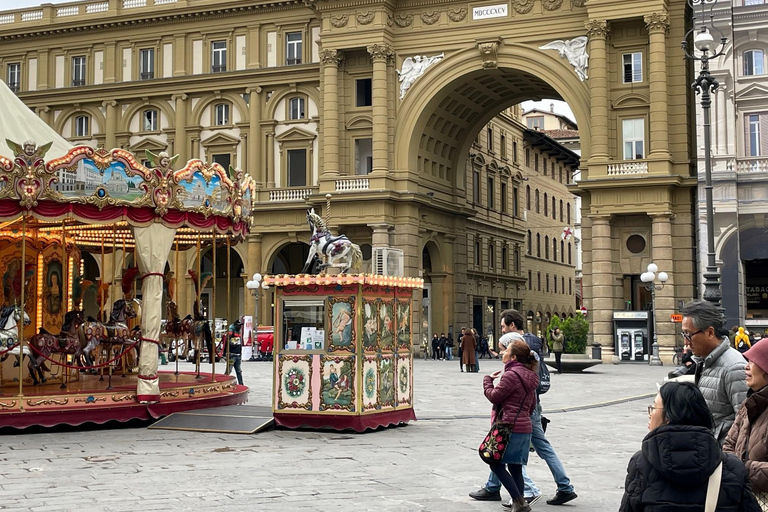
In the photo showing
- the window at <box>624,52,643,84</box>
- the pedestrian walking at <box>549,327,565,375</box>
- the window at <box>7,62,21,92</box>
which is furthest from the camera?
the window at <box>7,62,21,92</box>

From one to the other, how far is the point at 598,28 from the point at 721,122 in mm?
6692

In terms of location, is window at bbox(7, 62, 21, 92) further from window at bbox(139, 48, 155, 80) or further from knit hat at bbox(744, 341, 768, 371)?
knit hat at bbox(744, 341, 768, 371)

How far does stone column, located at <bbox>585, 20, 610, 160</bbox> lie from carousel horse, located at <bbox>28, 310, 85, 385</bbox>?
90.8 ft

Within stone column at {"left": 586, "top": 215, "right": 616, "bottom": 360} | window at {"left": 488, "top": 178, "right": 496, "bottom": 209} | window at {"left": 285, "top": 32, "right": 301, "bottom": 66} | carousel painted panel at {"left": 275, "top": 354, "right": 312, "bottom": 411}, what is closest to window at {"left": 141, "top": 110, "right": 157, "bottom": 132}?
window at {"left": 285, "top": 32, "right": 301, "bottom": 66}

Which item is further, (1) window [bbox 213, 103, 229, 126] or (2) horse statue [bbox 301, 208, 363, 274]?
(1) window [bbox 213, 103, 229, 126]

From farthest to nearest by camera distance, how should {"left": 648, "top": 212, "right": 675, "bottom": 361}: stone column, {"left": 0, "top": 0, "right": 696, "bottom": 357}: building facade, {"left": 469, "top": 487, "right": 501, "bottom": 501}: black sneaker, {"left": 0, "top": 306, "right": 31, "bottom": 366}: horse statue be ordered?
1. {"left": 0, "top": 0, "right": 696, "bottom": 357}: building facade
2. {"left": 648, "top": 212, "right": 675, "bottom": 361}: stone column
3. {"left": 0, "top": 306, "right": 31, "bottom": 366}: horse statue
4. {"left": 469, "top": 487, "right": 501, "bottom": 501}: black sneaker

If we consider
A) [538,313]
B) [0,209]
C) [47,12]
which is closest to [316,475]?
[0,209]

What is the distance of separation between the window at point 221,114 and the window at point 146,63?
4342 millimetres

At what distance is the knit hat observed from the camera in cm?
585

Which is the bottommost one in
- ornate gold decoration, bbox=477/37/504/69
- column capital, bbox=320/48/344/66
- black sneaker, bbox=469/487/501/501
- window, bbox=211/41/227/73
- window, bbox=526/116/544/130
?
black sneaker, bbox=469/487/501/501

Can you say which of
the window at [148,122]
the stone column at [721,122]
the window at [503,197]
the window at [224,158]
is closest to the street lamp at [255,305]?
the window at [224,158]

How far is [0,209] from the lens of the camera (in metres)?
16.9

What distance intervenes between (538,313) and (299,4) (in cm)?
3245

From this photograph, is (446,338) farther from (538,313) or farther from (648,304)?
(538,313)
